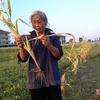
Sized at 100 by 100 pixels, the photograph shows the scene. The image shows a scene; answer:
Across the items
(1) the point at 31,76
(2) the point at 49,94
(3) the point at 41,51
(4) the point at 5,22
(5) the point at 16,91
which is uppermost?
(4) the point at 5,22

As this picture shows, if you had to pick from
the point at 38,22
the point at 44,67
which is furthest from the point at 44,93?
the point at 38,22

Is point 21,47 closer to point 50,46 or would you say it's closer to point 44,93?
point 50,46

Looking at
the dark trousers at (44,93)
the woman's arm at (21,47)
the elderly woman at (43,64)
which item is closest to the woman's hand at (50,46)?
the elderly woman at (43,64)

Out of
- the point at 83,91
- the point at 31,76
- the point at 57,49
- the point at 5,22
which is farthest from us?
the point at 83,91

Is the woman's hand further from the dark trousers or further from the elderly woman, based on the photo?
the dark trousers

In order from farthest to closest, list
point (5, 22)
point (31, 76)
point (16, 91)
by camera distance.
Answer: point (16, 91) → point (31, 76) → point (5, 22)

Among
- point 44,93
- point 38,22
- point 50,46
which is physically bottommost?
point 44,93

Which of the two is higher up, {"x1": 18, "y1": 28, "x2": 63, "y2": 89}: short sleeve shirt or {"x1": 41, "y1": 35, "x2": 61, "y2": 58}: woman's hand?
{"x1": 41, "y1": 35, "x2": 61, "y2": 58}: woman's hand

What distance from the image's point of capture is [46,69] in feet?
4.17

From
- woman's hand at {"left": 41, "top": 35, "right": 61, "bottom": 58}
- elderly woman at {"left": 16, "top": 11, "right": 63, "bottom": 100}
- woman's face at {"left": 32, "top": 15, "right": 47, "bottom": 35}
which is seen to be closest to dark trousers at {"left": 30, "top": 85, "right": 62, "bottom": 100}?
elderly woman at {"left": 16, "top": 11, "right": 63, "bottom": 100}

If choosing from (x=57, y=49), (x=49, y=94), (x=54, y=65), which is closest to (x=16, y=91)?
(x=49, y=94)

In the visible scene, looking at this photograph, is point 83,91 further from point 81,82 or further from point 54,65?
point 54,65

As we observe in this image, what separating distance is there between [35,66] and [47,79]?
0.60 ft

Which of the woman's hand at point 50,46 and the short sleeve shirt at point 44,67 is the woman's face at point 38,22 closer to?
the short sleeve shirt at point 44,67
